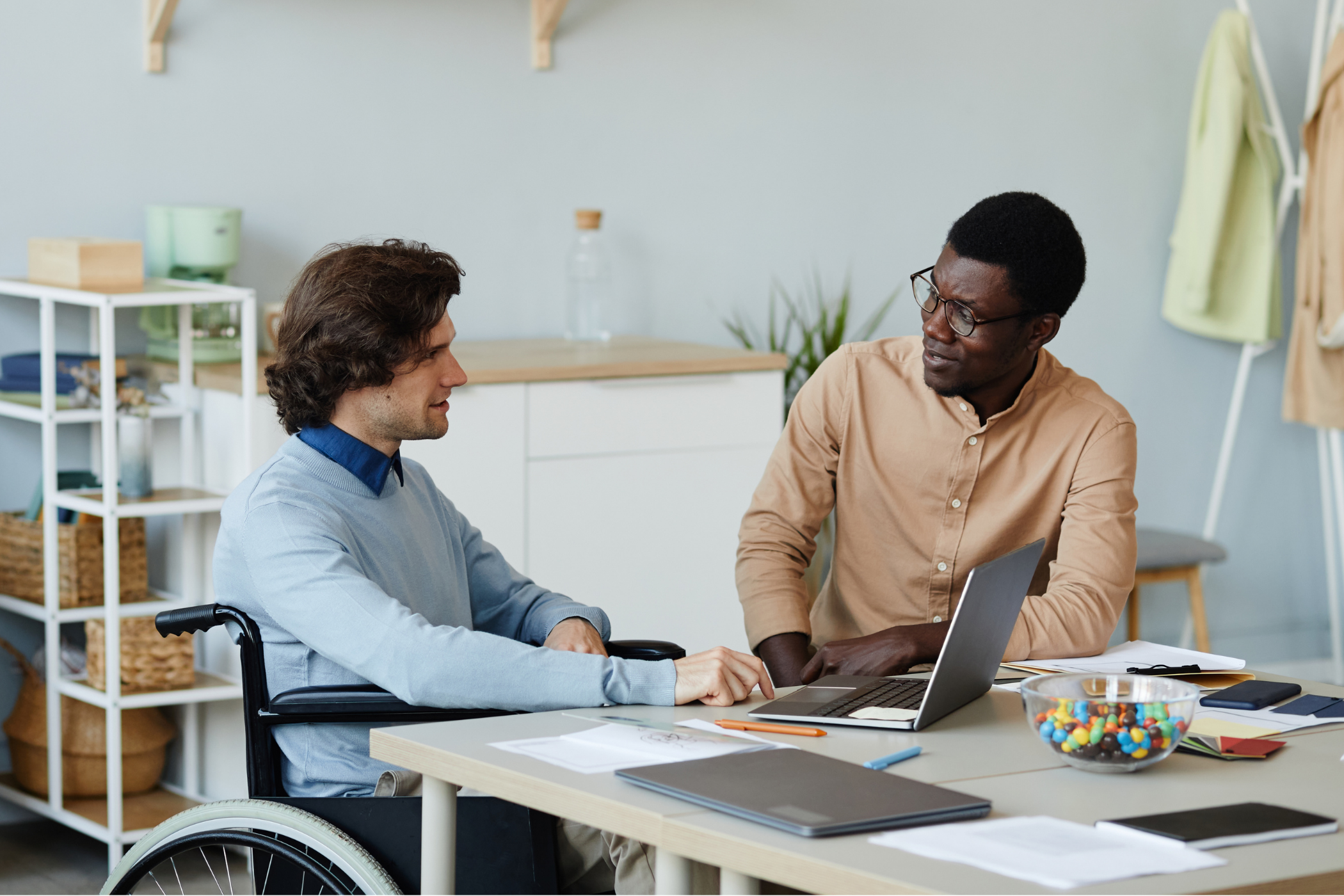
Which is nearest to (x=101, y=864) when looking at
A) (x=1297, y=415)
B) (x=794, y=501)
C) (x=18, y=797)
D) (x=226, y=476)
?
(x=18, y=797)

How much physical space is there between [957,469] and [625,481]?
1.17 m

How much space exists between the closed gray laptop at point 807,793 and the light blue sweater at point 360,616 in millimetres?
327

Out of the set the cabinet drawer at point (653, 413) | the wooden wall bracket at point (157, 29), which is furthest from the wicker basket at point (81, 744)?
the wooden wall bracket at point (157, 29)

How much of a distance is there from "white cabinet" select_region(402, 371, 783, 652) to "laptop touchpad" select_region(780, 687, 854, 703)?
4.90 ft

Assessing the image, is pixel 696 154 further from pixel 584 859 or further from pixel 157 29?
pixel 584 859

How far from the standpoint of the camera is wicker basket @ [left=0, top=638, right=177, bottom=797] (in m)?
3.10

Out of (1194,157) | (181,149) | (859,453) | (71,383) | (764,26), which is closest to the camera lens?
(859,453)

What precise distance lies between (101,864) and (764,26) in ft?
8.20

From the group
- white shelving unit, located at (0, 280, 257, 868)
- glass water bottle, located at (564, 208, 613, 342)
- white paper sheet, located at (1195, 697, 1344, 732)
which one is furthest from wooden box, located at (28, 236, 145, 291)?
white paper sheet, located at (1195, 697, 1344, 732)

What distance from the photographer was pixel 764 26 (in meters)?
4.12

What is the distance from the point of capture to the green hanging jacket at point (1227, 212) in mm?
4492

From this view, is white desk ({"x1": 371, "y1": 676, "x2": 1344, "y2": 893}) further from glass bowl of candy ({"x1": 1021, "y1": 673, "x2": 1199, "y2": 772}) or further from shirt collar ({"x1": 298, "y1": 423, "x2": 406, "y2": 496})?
shirt collar ({"x1": 298, "y1": 423, "x2": 406, "y2": 496})

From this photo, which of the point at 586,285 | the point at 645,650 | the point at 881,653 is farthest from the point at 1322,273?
the point at 645,650

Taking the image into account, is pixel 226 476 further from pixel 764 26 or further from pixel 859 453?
pixel 764 26
